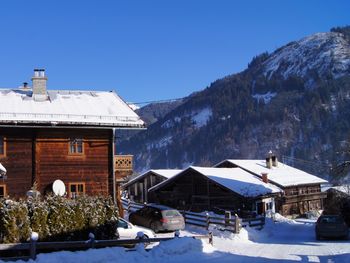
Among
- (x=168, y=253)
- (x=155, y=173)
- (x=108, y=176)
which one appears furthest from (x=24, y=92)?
(x=155, y=173)

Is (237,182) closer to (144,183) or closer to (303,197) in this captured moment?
(144,183)

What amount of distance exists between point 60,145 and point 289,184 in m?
34.9

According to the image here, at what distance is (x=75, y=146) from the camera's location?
3036cm

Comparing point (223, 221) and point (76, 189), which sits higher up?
point (76, 189)

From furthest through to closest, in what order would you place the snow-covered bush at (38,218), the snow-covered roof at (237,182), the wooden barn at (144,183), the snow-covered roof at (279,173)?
the wooden barn at (144,183) < the snow-covered roof at (279,173) < the snow-covered roof at (237,182) < the snow-covered bush at (38,218)

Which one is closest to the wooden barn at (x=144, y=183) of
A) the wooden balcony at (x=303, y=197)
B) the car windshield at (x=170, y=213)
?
the wooden balcony at (x=303, y=197)

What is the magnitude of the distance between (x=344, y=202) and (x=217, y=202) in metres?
12.4

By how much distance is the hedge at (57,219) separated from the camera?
16.5m

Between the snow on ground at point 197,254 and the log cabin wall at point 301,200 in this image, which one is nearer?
the snow on ground at point 197,254

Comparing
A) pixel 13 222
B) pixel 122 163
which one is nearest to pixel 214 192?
pixel 122 163

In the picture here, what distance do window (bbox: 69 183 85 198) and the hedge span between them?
11299 millimetres

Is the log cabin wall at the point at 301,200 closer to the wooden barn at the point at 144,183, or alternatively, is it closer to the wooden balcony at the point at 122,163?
the wooden barn at the point at 144,183

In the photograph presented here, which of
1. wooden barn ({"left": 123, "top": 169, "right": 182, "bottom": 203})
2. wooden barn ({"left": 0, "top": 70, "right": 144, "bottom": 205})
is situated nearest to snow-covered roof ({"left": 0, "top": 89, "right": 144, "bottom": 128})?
wooden barn ({"left": 0, "top": 70, "right": 144, "bottom": 205})

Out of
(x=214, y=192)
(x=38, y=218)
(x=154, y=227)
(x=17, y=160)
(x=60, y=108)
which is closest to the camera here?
(x=38, y=218)
